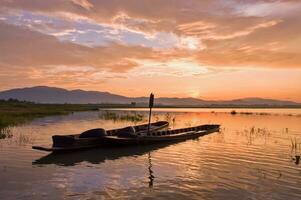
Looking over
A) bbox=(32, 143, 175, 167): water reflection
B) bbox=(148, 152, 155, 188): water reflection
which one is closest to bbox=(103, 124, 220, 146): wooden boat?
bbox=(32, 143, 175, 167): water reflection

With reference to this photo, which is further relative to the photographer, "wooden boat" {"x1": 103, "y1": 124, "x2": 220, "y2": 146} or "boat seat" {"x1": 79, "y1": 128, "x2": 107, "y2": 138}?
"wooden boat" {"x1": 103, "y1": 124, "x2": 220, "y2": 146}

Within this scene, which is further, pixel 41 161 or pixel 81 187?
pixel 41 161

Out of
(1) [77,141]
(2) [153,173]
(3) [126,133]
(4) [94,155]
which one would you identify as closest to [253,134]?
(3) [126,133]

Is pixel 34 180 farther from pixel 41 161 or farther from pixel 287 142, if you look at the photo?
pixel 287 142

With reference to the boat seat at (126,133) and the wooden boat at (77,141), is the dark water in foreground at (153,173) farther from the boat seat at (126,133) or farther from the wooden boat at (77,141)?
the boat seat at (126,133)

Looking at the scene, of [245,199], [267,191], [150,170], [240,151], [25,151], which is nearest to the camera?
[245,199]

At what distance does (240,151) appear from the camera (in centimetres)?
2731

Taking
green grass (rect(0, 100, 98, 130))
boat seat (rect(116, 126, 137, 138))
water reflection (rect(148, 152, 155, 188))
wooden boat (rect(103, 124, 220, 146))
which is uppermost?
green grass (rect(0, 100, 98, 130))

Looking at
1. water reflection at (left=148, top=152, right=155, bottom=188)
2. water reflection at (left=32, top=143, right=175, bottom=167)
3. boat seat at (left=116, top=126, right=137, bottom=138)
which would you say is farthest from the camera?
boat seat at (left=116, top=126, right=137, bottom=138)

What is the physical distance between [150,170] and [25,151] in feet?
33.6

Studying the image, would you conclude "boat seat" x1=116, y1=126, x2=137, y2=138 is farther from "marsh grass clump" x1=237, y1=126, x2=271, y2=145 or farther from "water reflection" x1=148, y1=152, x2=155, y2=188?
"marsh grass clump" x1=237, y1=126, x2=271, y2=145

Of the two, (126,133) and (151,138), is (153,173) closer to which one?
(126,133)

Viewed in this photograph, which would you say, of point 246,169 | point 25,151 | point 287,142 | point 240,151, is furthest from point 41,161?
point 287,142

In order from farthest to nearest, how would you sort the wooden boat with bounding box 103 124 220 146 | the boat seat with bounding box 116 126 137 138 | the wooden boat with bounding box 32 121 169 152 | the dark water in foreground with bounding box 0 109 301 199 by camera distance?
the boat seat with bounding box 116 126 137 138, the wooden boat with bounding box 103 124 220 146, the wooden boat with bounding box 32 121 169 152, the dark water in foreground with bounding box 0 109 301 199
